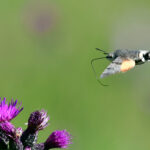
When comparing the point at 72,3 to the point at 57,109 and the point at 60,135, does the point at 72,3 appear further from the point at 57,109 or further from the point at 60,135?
the point at 60,135

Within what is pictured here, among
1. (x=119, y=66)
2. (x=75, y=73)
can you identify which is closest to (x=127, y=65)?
(x=119, y=66)

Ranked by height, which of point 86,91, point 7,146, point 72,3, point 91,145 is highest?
point 72,3

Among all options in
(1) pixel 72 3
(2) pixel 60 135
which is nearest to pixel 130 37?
(1) pixel 72 3

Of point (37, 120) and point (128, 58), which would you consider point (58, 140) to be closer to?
point (37, 120)

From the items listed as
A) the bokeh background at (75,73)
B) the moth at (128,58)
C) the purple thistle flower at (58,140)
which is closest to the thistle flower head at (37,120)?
the purple thistle flower at (58,140)

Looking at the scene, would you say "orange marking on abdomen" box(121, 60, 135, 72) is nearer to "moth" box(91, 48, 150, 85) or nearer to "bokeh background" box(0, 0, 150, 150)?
"moth" box(91, 48, 150, 85)

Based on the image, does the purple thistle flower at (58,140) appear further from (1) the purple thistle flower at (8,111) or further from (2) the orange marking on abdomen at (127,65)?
(2) the orange marking on abdomen at (127,65)
